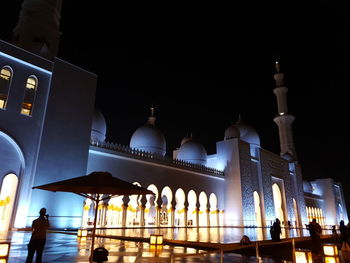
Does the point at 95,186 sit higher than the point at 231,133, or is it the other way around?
the point at 231,133

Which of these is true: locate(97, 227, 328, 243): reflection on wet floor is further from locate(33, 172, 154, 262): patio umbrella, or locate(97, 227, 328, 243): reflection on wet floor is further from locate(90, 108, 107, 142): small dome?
locate(90, 108, 107, 142): small dome

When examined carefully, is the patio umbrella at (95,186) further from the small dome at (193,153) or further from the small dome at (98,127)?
the small dome at (193,153)

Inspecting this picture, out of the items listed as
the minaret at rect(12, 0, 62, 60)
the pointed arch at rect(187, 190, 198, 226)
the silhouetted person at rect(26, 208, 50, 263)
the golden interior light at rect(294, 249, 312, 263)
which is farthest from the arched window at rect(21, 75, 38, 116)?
the pointed arch at rect(187, 190, 198, 226)

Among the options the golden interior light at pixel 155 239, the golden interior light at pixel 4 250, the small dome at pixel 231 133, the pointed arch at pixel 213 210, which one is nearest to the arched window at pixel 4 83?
the golden interior light at pixel 155 239

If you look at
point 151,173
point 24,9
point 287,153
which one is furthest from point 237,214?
point 24,9

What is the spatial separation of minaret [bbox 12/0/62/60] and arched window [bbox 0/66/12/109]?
244 cm

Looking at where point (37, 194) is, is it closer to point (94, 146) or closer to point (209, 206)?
point (94, 146)

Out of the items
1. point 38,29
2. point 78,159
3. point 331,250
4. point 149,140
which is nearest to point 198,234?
point 78,159

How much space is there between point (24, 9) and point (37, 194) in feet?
30.7

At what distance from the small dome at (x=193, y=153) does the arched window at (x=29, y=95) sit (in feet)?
41.0

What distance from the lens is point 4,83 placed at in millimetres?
10695

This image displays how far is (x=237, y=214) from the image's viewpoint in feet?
63.1

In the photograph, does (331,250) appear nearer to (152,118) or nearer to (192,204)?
(192,204)

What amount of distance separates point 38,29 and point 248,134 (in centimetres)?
1715
